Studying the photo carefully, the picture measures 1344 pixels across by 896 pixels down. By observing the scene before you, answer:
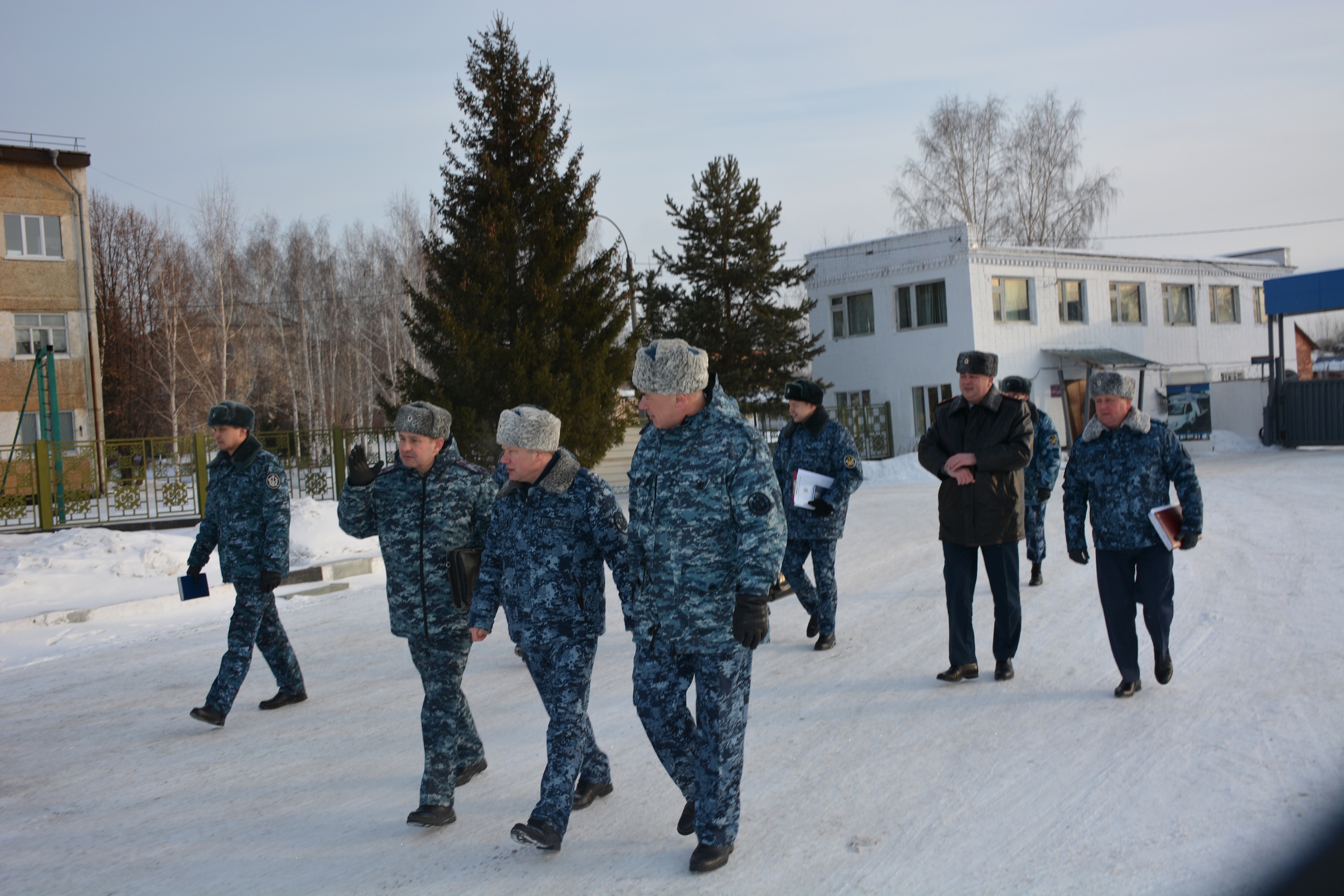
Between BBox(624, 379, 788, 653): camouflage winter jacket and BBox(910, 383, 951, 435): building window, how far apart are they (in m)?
28.6

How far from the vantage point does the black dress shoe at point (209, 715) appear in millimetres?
6098

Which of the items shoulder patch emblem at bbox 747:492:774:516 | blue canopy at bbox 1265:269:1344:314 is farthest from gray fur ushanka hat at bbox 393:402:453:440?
blue canopy at bbox 1265:269:1344:314

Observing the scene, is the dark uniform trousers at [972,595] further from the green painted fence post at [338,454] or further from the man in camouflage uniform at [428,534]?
the green painted fence post at [338,454]

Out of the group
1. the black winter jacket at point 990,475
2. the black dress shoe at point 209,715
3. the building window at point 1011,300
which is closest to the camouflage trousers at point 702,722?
the black winter jacket at point 990,475

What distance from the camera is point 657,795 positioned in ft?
15.1

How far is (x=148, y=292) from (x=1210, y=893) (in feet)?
179

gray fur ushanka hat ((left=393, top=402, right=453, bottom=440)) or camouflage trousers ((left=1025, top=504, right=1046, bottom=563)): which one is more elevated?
gray fur ushanka hat ((left=393, top=402, right=453, bottom=440))

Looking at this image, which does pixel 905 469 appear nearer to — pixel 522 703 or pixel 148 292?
pixel 522 703

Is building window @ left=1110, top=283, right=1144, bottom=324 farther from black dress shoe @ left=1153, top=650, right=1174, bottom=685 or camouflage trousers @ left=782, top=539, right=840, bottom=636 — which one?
black dress shoe @ left=1153, top=650, right=1174, bottom=685

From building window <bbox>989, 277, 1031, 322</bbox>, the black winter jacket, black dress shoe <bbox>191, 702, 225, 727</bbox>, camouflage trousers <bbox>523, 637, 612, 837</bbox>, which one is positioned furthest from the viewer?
building window <bbox>989, 277, 1031, 322</bbox>

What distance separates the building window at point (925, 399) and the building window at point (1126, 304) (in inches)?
307

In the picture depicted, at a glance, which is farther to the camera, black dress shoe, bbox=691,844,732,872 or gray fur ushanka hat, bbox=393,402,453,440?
gray fur ushanka hat, bbox=393,402,453,440

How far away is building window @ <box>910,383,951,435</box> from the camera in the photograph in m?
31.6

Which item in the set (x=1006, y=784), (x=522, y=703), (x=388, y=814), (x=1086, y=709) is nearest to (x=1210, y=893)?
(x=1006, y=784)
